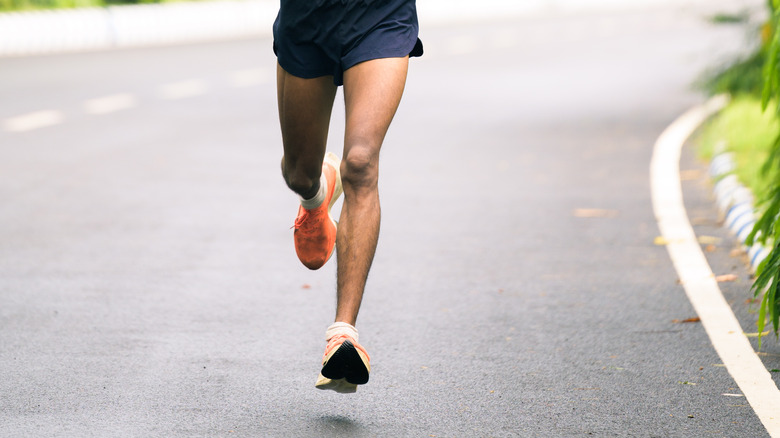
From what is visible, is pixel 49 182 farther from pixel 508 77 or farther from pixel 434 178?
pixel 508 77

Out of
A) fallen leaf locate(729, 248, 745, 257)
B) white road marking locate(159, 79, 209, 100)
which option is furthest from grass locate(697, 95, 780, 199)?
white road marking locate(159, 79, 209, 100)

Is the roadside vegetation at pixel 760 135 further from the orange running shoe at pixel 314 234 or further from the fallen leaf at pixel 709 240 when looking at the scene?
the orange running shoe at pixel 314 234

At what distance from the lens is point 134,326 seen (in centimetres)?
509

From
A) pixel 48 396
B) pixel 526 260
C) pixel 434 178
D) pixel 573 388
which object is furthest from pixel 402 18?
pixel 434 178

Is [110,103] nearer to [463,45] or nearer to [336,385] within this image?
[336,385]

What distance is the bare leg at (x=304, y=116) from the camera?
438cm

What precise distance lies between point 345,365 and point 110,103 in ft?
35.7

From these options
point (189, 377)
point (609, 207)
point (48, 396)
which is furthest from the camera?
point (609, 207)

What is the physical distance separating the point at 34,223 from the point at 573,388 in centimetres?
418

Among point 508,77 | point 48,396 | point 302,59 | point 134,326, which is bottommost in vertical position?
point 508,77

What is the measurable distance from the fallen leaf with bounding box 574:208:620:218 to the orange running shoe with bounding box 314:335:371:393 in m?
4.26

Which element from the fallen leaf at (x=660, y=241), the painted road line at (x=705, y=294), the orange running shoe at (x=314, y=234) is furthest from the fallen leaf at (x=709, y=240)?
the orange running shoe at (x=314, y=234)

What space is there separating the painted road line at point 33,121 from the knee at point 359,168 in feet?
27.3

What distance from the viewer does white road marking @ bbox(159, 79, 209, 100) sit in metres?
15.2
